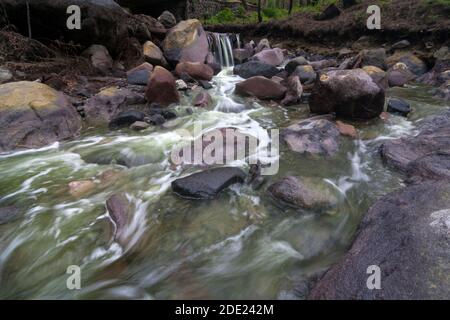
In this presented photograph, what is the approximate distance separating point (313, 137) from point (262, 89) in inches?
128

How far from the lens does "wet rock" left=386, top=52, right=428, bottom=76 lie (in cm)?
1034

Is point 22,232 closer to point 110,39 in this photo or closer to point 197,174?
point 197,174

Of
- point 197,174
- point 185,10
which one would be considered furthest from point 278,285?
A: point 185,10

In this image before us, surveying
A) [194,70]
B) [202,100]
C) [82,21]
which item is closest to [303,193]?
[202,100]

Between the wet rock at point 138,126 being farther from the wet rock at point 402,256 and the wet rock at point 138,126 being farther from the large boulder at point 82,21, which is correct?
the wet rock at point 402,256

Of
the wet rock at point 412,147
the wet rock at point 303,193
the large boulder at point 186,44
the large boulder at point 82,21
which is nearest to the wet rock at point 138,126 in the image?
the wet rock at point 303,193

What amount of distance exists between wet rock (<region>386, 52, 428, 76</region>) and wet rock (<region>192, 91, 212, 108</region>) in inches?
256

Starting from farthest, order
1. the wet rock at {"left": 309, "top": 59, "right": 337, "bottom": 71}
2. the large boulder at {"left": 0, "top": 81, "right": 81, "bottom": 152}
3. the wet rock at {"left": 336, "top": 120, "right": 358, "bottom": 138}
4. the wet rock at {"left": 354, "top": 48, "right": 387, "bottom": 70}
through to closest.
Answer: the wet rock at {"left": 309, "top": 59, "right": 337, "bottom": 71} → the wet rock at {"left": 354, "top": 48, "right": 387, "bottom": 70} → the wet rock at {"left": 336, "top": 120, "right": 358, "bottom": 138} → the large boulder at {"left": 0, "top": 81, "right": 81, "bottom": 152}

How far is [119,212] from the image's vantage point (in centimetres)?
374

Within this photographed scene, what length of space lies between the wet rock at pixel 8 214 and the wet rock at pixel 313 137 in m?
3.92

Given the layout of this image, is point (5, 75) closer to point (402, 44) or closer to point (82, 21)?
point (82, 21)

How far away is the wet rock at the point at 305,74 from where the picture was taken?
30.6 ft

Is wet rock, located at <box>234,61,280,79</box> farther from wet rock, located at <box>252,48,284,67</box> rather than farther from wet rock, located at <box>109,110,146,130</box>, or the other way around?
wet rock, located at <box>109,110,146,130</box>

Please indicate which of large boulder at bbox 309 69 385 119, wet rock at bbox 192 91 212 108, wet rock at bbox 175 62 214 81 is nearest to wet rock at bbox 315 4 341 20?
wet rock at bbox 175 62 214 81
